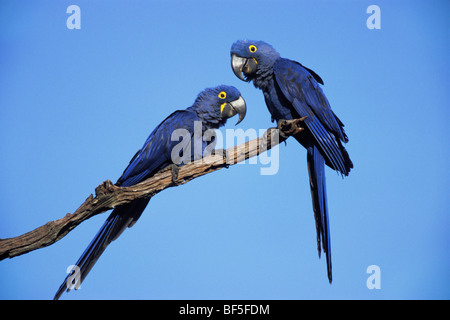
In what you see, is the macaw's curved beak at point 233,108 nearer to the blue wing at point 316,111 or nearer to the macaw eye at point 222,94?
the macaw eye at point 222,94

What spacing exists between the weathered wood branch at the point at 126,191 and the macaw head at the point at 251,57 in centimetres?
113

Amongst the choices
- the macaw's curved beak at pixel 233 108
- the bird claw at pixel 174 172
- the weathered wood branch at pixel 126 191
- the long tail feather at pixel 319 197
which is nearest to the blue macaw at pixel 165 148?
the macaw's curved beak at pixel 233 108

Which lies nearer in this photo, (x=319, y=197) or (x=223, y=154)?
(x=223, y=154)

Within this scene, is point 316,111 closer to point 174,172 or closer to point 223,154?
point 223,154

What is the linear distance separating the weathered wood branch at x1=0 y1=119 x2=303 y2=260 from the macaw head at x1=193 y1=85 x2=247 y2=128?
895mm

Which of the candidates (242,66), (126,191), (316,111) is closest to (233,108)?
(242,66)

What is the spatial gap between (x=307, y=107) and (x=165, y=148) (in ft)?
5.68

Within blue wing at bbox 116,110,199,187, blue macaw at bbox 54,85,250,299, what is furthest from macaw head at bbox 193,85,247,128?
blue wing at bbox 116,110,199,187

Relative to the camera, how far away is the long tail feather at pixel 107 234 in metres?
3.82

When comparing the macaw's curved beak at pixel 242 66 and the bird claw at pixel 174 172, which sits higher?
the macaw's curved beak at pixel 242 66

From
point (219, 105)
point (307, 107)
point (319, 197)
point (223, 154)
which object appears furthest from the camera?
point (219, 105)

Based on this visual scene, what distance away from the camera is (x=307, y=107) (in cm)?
434
